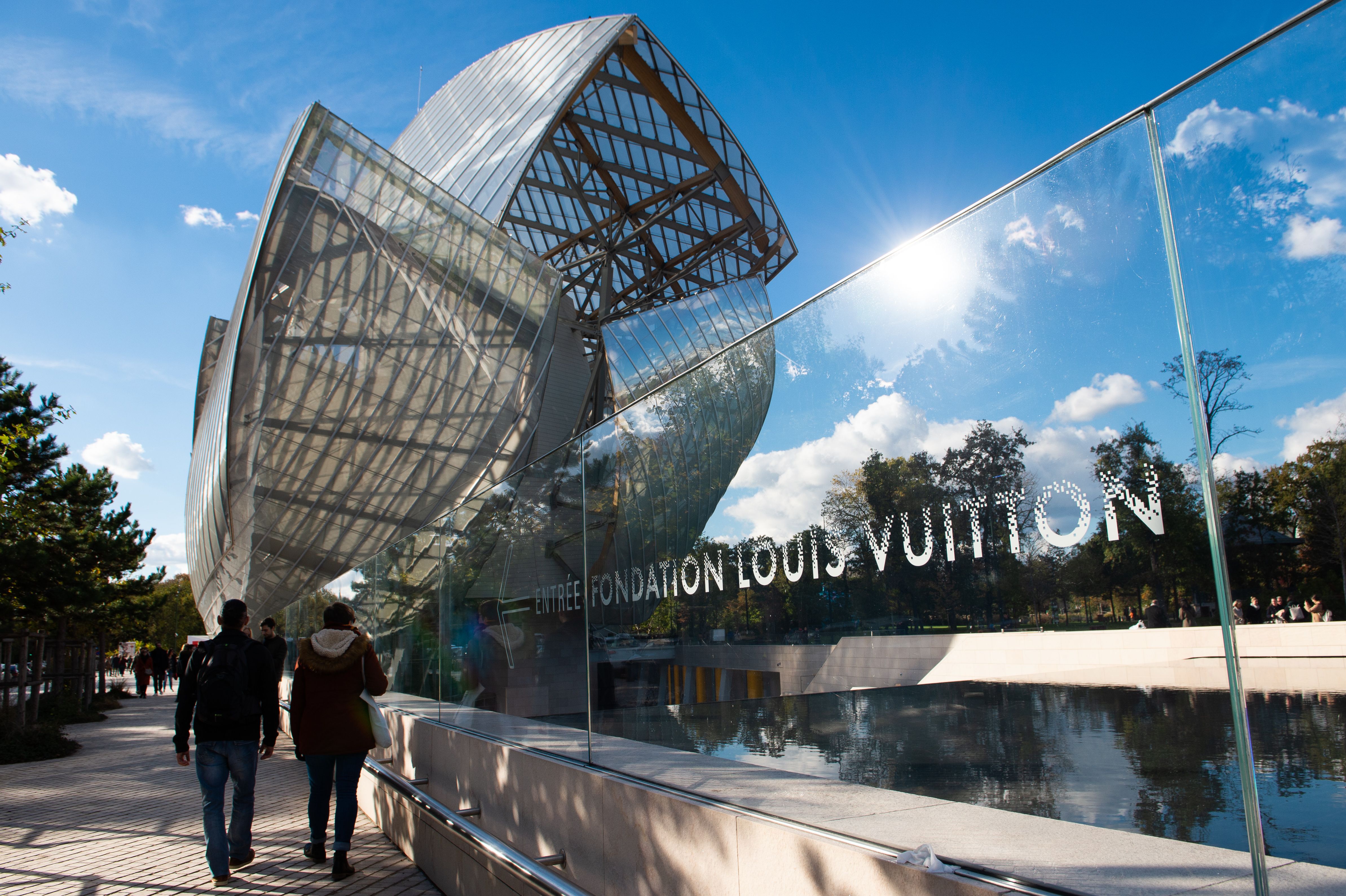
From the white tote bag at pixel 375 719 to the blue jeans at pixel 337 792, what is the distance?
157 mm

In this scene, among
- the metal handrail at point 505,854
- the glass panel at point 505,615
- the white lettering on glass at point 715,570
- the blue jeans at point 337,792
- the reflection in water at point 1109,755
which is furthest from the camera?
the blue jeans at point 337,792

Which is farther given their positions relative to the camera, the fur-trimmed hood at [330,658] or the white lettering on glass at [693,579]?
the fur-trimmed hood at [330,658]

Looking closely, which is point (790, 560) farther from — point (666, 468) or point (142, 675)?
point (142, 675)

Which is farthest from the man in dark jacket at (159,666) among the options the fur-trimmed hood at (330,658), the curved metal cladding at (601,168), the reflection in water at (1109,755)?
the reflection in water at (1109,755)

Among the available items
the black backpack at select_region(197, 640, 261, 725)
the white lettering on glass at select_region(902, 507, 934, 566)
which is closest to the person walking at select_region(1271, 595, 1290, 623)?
the white lettering on glass at select_region(902, 507, 934, 566)

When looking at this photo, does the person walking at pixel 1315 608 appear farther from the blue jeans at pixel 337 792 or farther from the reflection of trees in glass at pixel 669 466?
the blue jeans at pixel 337 792

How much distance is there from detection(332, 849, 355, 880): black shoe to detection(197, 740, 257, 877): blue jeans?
696mm

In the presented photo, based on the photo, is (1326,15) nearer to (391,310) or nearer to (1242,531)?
(1242,531)

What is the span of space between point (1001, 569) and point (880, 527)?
468mm

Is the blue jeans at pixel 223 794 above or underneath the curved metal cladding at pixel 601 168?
underneath

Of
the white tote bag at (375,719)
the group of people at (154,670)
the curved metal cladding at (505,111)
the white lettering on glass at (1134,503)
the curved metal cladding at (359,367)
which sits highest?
the curved metal cladding at (505,111)

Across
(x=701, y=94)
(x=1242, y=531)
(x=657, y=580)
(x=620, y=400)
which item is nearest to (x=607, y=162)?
(x=701, y=94)

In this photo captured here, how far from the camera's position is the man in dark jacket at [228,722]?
5551 millimetres

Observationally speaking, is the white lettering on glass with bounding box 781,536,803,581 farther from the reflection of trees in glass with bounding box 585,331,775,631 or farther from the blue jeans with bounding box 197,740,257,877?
the blue jeans with bounding box 197,740,257,877
